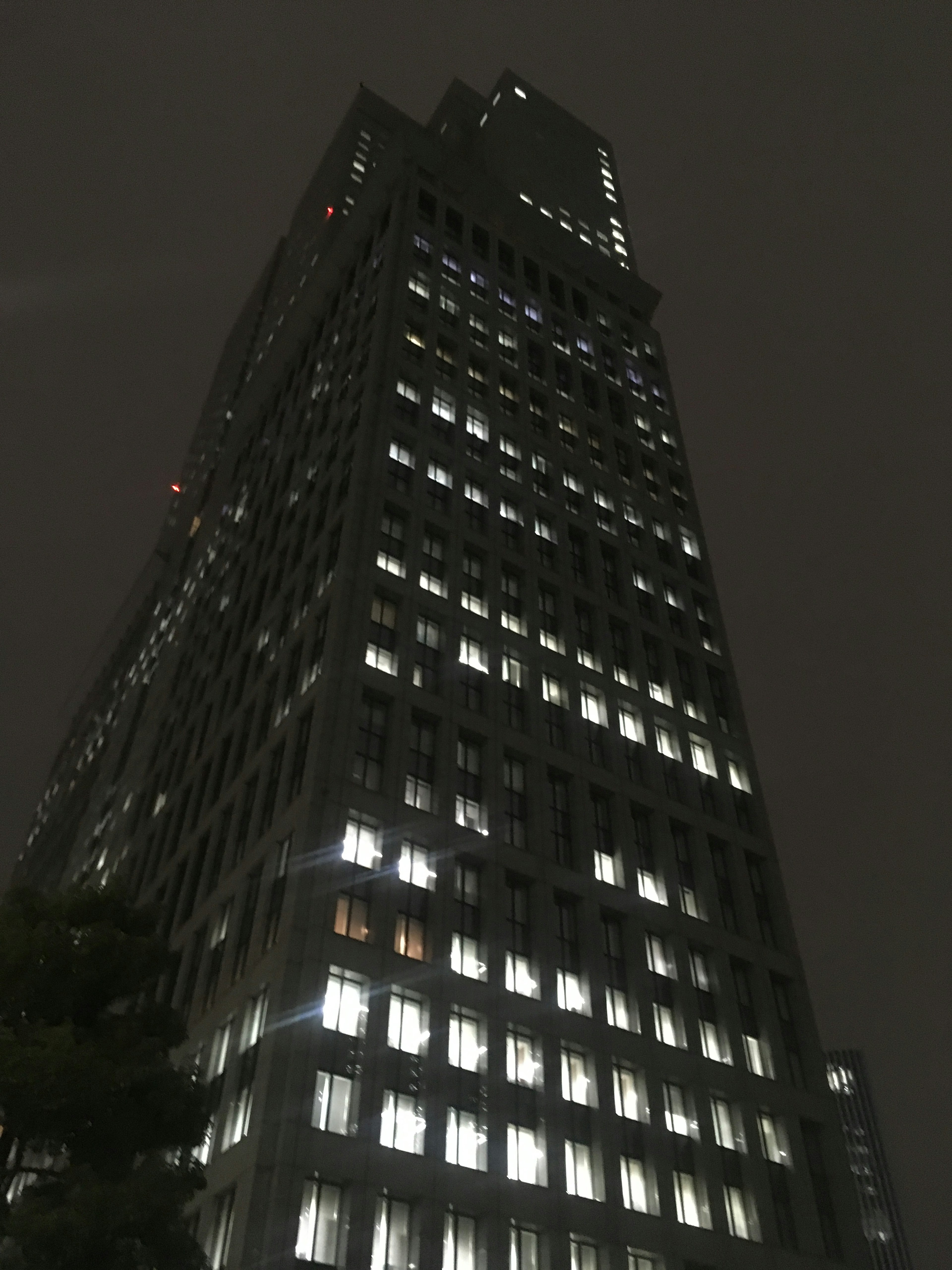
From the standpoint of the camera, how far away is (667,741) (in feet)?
173

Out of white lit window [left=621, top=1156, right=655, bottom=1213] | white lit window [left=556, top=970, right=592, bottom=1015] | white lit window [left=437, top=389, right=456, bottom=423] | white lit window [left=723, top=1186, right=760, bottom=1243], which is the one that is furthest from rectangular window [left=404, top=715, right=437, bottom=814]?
white lit window [left=437, top=389, right=456, bottom=423]

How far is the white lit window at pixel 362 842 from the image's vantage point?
118ft

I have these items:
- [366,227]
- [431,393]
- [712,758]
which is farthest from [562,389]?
[712,758]

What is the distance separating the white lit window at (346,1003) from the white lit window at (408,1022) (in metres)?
0.95

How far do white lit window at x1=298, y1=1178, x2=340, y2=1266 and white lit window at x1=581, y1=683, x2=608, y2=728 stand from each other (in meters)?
25.0

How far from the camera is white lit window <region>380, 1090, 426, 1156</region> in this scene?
30.6 metres

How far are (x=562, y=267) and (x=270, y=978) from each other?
63.0 m

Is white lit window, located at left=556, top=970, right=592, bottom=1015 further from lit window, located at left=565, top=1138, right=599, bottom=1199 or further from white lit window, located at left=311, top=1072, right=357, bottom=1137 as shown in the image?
white lit window, located at left=311, top=1072, right=357, bottom=1137

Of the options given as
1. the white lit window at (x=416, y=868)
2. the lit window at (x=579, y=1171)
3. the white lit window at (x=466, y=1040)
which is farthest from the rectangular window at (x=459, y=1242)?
the white lit window at (x=416, y=868)

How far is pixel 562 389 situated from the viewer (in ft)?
227

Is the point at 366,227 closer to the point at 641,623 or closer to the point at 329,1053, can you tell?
the point at 641,623

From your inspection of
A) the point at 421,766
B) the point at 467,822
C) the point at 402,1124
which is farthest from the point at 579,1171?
the point at 421,766

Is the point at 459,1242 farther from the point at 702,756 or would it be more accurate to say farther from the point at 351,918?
the point at 702,756

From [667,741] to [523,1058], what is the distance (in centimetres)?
2096
